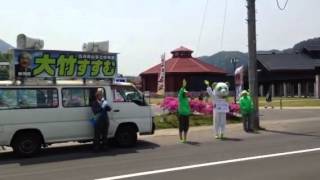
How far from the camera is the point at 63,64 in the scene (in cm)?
1577

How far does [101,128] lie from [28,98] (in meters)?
2.01

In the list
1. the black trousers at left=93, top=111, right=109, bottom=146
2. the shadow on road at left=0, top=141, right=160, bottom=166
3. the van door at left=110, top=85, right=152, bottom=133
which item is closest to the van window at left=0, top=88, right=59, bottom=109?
the black trousers at left=93, top=111, right=109, bottom=146

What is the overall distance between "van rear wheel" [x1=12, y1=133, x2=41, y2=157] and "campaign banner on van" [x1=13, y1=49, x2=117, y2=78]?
Answer: 1515 millimetres

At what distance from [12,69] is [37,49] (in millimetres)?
826

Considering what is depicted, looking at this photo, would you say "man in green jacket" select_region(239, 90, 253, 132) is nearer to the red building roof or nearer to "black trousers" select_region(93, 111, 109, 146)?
"black trousers" select_region(93, 111, 109, 146)

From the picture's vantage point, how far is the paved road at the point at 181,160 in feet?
38.8

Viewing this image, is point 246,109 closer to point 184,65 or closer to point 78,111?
point 78,111

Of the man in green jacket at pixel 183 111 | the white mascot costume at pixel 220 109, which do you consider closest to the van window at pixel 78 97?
the man in green jacket at pixel 183 111

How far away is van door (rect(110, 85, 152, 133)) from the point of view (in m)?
16.6

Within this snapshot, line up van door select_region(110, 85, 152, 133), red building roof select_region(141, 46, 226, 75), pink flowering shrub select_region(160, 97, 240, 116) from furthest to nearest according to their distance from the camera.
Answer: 1. red building roof select_region(141, 46, 226, 75)
2. pink flowering shrub select_region(160, 97, 240, 116)
3. van door select_region(110, 85, 152, 133)

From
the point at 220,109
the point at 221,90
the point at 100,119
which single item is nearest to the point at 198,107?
the point at 221,90

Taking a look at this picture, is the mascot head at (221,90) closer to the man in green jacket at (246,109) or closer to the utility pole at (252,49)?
the man in green jacket at (246,109)

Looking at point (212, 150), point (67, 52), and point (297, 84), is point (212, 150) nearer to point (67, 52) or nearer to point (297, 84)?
point (67, 52)

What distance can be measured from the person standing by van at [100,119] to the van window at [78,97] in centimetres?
24
